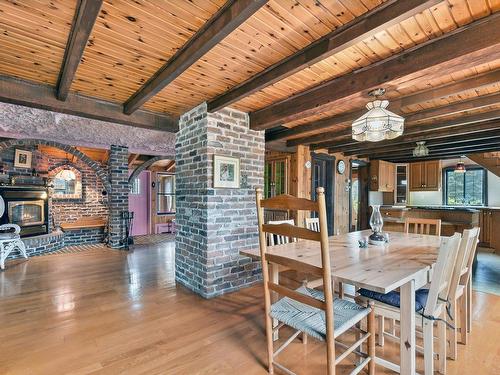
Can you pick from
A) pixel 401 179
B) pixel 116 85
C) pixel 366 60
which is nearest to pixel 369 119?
pixel 366 60

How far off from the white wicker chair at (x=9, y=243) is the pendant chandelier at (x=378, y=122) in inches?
218

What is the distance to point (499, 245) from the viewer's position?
5.57 m

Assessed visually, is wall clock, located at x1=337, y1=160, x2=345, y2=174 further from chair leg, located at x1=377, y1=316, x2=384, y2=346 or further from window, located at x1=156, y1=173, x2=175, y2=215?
window, located at x1=156, y1=173, x2=175, y2=215

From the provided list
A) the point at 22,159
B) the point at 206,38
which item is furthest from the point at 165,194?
the point at 206,38

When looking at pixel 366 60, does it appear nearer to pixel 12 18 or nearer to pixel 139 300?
pixel 12 18

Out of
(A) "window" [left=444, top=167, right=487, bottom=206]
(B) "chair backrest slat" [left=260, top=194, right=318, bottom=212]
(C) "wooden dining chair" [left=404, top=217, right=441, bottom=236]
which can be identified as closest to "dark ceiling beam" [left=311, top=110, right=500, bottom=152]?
(C) "wooden dining chair" [left=404, top=217, right=441, bottom=236]

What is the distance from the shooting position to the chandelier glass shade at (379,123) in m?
2.27

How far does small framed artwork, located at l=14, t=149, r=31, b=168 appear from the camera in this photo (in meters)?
5.55

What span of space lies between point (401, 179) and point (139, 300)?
7260mm

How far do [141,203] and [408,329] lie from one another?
7.97m

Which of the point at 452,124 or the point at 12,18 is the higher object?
the point at 12,18

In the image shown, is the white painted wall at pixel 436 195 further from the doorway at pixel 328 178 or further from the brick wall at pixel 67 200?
the brick wall at pixel 67 200

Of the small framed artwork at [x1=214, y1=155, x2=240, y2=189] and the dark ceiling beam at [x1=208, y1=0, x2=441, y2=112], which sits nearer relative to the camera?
the dark ceiling beam at [x1=208, y1=0, x2=441, y2=112]

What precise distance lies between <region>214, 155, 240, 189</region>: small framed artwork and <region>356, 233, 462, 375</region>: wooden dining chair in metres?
1.88
